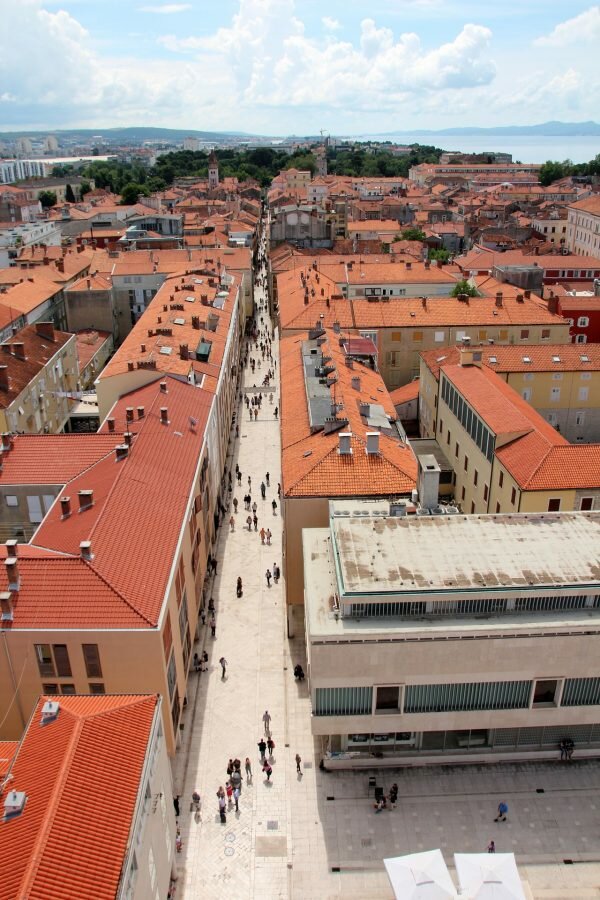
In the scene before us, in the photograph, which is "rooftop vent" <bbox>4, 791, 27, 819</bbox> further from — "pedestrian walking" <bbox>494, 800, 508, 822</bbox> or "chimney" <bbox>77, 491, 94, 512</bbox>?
"pedestrian walking" <bbox>494, 800, 508, 822</bbox>

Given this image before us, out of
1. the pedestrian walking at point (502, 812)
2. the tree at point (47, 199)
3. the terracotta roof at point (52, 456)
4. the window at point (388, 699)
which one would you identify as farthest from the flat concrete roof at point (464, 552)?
the tree at point (47, 199)

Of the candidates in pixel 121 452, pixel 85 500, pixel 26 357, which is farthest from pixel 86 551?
pixel 26 357

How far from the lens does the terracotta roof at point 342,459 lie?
3181 cm

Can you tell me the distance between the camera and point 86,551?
25.6 meters

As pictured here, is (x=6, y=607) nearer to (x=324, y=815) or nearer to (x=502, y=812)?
(x=324, y=815)

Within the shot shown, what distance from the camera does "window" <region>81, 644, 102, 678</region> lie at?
954 inches

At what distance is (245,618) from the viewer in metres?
35.5

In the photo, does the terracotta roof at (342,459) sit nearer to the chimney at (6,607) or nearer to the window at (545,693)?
the window at (545,693)

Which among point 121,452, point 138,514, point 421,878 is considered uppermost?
point 121,452

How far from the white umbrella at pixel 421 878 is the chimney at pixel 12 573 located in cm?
1458

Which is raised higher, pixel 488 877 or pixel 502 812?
pixel 488 877

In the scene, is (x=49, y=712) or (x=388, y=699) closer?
(x=49, y=712)

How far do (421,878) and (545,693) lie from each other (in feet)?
27.3

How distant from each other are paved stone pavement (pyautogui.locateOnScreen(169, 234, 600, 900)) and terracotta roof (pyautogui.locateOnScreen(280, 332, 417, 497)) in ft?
27.3
